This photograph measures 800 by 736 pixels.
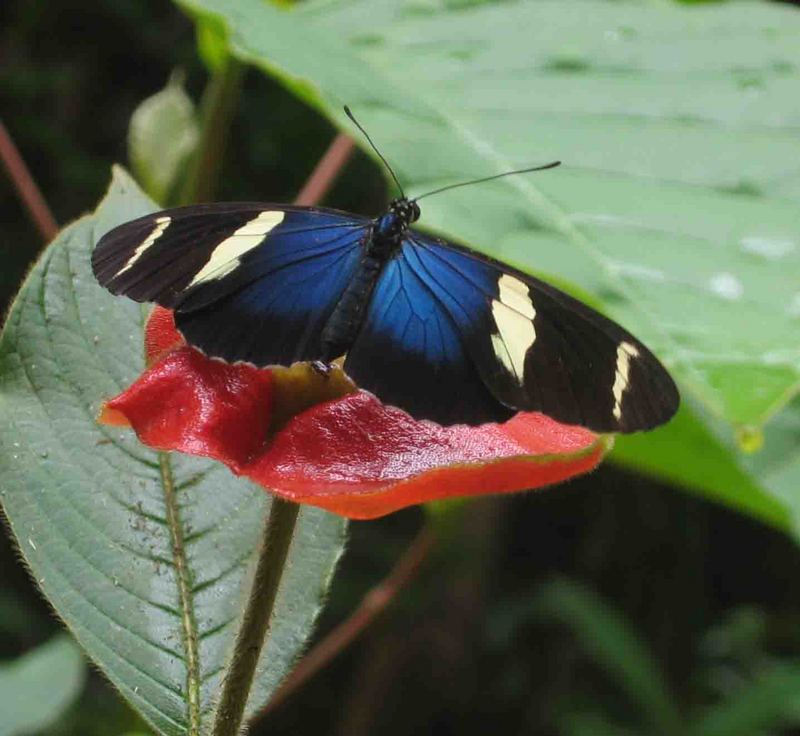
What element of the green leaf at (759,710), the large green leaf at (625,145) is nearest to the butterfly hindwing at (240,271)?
the large green leaf at (625,145)

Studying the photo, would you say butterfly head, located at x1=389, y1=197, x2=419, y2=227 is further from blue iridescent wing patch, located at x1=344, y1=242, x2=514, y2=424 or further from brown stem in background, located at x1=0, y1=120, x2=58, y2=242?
brown stem in background, located at x1=0, y1=120, x2=58, y2=242

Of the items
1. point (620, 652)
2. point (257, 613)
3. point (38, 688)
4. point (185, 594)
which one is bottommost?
point (620, 652)

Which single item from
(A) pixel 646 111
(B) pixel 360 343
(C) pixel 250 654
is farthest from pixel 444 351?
(A) pixel 646 111

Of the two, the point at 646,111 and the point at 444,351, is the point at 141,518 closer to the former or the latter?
the point at 444,351

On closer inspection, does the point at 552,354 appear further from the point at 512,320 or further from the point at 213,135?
the point at 213,135

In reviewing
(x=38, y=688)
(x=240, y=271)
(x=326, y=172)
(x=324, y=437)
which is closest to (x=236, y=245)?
(x=240, y=271)

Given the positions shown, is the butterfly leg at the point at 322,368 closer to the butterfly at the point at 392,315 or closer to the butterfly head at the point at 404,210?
the butterfly at the point at 392,315
